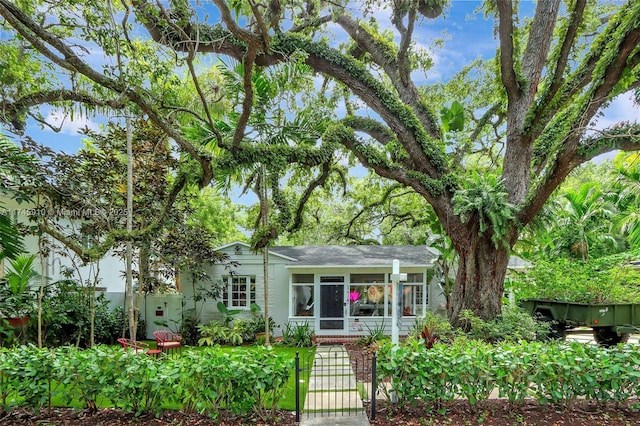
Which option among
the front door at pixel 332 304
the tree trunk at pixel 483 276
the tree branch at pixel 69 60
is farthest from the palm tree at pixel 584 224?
the tree branch at pixel 69 60

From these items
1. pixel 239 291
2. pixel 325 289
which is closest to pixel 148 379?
pixel 239 291

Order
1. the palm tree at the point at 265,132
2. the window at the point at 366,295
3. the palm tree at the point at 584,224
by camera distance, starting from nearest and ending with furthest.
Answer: the palm tree at the point at 265,132
the window at the point at 366,295
the palm tree at the point at 584,224

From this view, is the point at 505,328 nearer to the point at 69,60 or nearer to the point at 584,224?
the point at 584,224

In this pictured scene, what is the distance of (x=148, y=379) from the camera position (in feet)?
15.0

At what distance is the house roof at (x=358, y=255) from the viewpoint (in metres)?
11.7

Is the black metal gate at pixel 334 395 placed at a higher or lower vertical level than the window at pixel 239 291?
lower

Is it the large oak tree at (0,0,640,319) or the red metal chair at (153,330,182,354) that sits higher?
the large oak tree at (0,0,640,319)

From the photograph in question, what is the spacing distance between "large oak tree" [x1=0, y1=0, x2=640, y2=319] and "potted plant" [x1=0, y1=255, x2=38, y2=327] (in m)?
3.66

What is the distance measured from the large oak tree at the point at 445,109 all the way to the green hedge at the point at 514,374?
298cm

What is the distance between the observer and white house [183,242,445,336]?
38.2 ft

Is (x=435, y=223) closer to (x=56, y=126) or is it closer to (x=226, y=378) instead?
(x=226, y=378)

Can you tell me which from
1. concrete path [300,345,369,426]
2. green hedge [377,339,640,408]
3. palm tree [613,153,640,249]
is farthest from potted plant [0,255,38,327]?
palm tree [613,153,640,249]

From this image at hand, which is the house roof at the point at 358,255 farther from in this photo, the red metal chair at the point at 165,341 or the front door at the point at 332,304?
the red metal chair at the point at 165,341

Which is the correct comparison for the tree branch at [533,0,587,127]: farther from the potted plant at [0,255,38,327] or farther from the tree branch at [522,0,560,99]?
the potted plant at [0,255,38,327]
